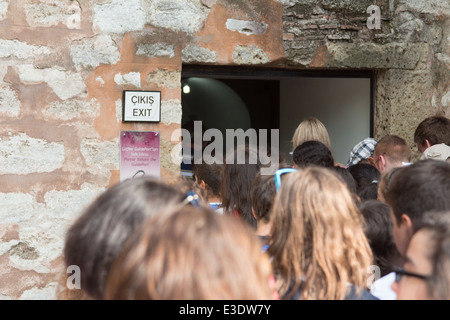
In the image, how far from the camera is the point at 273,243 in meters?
1.74

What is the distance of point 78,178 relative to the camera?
3.73 meters

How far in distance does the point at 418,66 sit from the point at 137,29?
79.0 inches

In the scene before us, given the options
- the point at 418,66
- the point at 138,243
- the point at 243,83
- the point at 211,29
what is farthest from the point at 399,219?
the point at 243,83

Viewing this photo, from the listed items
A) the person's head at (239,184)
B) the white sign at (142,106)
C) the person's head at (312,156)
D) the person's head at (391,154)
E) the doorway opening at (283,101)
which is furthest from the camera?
the doorway opening at (283,101)

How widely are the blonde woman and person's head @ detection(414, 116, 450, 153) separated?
2190 millimetres

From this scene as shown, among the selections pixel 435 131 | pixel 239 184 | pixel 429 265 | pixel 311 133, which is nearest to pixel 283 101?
pixel 311 133

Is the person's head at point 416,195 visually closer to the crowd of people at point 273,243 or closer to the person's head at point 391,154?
the crowd of people at point 273,243

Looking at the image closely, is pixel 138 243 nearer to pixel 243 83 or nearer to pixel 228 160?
pixel 228 160

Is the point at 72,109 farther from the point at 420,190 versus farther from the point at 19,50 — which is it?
the point at 420,190

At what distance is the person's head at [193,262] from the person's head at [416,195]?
0.94m

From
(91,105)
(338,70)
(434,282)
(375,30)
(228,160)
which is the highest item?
(375,30)

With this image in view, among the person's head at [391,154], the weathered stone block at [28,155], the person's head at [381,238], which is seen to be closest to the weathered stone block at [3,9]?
the weathered stone block at [28,155]

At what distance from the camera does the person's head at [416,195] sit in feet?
6.05

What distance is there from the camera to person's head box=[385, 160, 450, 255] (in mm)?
1845
